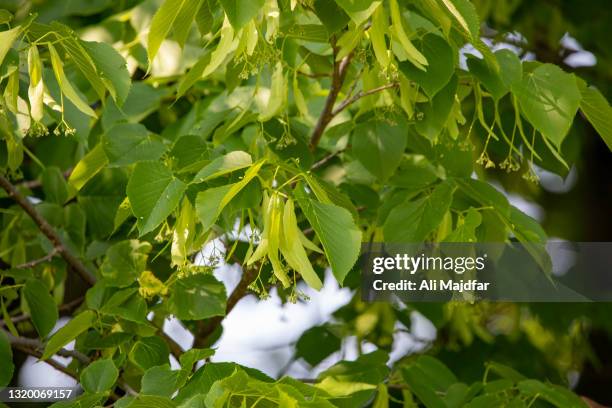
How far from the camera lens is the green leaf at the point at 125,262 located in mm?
1322

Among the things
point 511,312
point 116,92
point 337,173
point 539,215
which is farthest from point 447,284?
point 539,215

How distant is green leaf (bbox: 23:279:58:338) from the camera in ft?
4.38

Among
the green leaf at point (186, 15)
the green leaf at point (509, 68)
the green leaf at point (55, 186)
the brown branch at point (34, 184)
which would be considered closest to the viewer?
the green leaf at point (186, 15)

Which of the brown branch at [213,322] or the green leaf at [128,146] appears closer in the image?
the green leaf at [128,146]

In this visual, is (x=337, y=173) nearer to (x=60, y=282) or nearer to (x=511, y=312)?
(x=60, y=282)

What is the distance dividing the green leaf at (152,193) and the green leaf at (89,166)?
0.27m

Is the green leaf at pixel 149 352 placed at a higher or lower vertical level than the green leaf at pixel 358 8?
lower

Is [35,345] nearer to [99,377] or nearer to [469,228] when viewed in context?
[99,377]

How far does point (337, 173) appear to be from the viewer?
5.28ft

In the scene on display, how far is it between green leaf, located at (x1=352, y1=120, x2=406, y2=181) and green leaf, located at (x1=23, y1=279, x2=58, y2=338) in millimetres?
446

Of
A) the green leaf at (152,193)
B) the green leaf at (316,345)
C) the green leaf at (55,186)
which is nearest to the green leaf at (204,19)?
the green leaf at (152,193)

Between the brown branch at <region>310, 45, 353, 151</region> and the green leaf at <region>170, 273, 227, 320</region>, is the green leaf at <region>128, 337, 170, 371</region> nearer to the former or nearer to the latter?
Result: the green leaf at <region>170, 273, 227, 320</region>

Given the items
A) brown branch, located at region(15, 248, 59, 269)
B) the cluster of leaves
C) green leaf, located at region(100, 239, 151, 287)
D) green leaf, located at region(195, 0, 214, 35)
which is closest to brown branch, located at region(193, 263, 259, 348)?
the cluster of leaves

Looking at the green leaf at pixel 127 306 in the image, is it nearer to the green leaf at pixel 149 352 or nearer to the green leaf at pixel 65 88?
the green leaf at pixel 149 352
